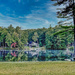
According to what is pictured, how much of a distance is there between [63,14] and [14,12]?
104 feet

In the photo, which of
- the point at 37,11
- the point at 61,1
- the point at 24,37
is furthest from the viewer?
the point at 37,11

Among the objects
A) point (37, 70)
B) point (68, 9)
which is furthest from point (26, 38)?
point (37, 70)

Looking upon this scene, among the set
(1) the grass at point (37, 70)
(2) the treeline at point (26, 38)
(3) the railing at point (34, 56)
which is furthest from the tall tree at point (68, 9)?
(2) the treeline at point (26, 38)

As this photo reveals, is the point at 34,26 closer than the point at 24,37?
No

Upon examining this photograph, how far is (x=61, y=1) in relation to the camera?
8625 mm

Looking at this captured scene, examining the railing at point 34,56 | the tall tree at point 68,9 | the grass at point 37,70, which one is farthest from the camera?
the railing at point 34,56

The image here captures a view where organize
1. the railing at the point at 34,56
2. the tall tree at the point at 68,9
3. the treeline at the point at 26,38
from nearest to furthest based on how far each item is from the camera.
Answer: the tall tree at the point at 68,9
the railing at the point at 34,56
the treeline at the point at 26,38

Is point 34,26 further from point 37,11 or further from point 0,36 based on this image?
point 0,36

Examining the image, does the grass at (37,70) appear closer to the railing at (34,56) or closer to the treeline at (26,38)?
the railing at (34,56)

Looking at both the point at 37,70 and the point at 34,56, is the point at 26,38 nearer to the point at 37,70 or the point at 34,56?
the point at 34,56

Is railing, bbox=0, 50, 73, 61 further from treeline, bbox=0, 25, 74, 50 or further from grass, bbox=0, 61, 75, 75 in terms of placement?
grass, bbox=0, 61, 75, 75

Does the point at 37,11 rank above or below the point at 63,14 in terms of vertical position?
above

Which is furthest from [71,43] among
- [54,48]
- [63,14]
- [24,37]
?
[63,14]

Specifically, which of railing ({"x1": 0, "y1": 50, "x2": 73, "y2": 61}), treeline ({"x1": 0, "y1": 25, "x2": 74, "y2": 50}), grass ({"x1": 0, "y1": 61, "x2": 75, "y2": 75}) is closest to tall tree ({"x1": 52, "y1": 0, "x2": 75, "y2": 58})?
grass ({"x1": 0, "y1": 61, "x2": 75, "y2": 75})
